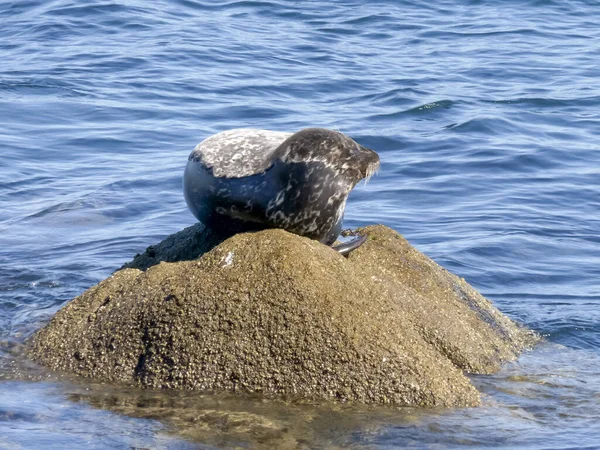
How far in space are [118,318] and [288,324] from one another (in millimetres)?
919

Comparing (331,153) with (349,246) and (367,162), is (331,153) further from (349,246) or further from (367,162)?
(349,246)

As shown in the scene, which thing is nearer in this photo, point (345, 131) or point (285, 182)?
point (285, 182)

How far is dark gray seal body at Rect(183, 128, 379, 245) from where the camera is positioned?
5.57 meters

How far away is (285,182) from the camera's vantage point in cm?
557

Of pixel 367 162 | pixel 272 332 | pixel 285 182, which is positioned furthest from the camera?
pixel 367 162

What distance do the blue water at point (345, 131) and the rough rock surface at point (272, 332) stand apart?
13 cm

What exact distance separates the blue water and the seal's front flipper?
106cm

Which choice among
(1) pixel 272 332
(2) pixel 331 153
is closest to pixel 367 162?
(2) pixel 331 153

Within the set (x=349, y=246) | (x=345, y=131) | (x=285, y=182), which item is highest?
(x=285, y=182)

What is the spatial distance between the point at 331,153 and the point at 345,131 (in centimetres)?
723

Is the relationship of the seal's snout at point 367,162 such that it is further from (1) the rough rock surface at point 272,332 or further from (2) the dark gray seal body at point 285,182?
(1) the rough rock surface at point 272,332

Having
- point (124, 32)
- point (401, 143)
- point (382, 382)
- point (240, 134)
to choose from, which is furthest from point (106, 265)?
point (124, 32)

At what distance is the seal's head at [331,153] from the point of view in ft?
18.4

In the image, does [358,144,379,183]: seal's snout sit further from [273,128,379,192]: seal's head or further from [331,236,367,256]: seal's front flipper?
[331,236,367,256]: seal's front flipper
